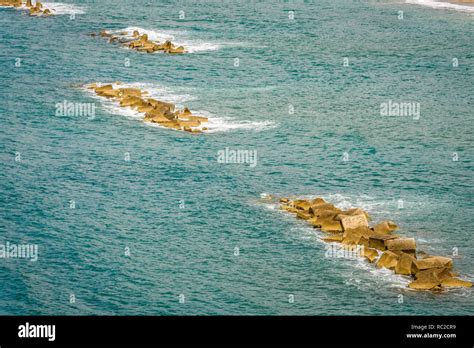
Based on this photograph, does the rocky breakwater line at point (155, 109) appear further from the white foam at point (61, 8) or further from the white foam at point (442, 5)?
the white foam at point (442, 5)

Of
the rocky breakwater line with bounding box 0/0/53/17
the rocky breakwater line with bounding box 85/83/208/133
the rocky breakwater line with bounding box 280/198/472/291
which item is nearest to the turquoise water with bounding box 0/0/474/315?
the rocky breakwater line with bounding box 280/198/472/291

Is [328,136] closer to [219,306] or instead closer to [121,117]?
[121,117]

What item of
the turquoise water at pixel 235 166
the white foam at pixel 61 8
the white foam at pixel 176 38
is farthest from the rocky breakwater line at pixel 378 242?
the white foam at pixel 61 8

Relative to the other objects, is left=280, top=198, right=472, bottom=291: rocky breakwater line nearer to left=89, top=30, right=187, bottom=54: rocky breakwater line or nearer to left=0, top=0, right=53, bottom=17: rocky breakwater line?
left=89, top=30, right=187, bottom=54: rocky breakwater line

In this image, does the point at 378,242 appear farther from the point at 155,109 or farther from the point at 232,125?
the point at 155,109

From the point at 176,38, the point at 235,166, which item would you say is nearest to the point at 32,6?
the point at 176,38
